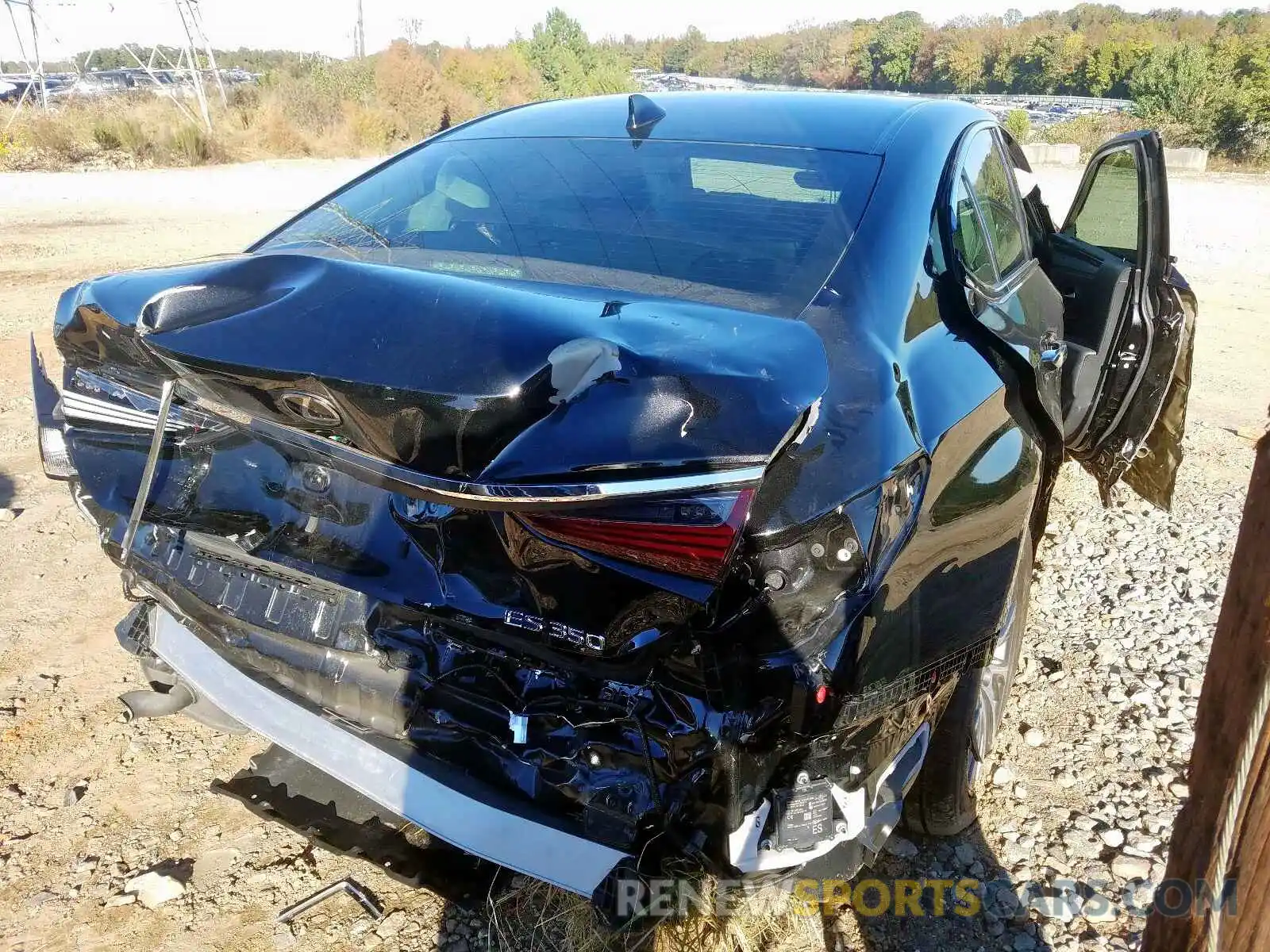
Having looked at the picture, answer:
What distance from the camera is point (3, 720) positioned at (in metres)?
2.66

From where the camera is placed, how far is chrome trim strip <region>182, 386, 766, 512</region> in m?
1.26

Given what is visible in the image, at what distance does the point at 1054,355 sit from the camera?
2482mm

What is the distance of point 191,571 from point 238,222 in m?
11.4

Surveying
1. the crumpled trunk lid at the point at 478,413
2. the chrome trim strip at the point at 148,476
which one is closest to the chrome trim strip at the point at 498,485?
the crumpled trunk lid at the point at 478,413

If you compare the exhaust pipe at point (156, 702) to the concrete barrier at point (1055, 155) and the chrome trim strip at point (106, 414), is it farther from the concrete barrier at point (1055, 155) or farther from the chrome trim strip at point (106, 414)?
the concrete barrier at point (1055, 155)

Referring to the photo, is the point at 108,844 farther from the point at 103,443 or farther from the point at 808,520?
the point at 808,520

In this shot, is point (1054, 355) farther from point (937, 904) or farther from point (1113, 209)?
point (1113, 209)

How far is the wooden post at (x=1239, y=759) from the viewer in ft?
3.31

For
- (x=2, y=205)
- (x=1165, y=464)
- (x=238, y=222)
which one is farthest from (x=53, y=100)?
(x=1165, y=464)

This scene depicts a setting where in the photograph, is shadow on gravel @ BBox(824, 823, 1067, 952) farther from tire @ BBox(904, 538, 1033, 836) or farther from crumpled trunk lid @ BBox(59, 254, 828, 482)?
crumpled trunk lid @ BBox(59, 254, 828, 482)

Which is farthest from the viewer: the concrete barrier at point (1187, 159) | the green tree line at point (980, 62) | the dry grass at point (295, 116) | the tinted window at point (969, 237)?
the green tree line at point (980, 62)

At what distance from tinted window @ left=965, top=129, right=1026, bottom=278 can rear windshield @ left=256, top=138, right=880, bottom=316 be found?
2.26 feet

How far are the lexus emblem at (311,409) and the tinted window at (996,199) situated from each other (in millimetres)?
1967

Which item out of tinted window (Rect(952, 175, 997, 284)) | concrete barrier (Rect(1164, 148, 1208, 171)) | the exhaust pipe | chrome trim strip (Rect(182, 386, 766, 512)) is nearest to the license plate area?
chrome trim strip (Rect(182, 386, 766, 512))
